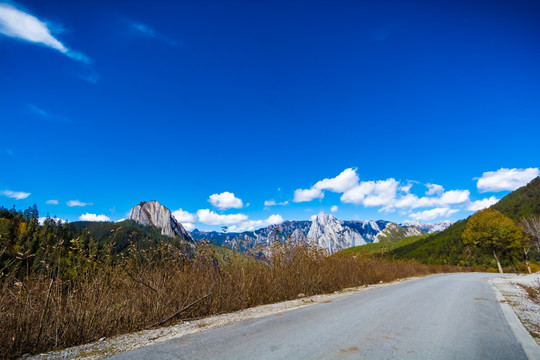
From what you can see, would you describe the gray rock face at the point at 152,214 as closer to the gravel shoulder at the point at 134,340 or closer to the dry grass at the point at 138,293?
the dry grass at the point at 138,293

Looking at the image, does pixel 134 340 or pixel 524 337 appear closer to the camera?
pixel 134 340

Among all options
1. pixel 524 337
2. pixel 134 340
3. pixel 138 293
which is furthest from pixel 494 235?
pixel 134 340

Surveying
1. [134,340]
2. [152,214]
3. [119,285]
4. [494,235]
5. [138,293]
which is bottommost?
[134,340]

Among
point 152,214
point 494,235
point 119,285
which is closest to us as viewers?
point 119,285

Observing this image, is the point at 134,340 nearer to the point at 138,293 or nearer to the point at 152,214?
the point at 138,293

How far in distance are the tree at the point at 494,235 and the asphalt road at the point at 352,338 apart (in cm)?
4497

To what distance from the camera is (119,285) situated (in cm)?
573

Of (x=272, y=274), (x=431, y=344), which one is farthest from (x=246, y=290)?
(x=431, y=344)

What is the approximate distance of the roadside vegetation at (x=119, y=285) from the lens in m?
3.85

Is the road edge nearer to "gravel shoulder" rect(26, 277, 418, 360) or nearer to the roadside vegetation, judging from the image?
"gravel shoulder" rect(26, 277, 418, 360)

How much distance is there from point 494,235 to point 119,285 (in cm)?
5215

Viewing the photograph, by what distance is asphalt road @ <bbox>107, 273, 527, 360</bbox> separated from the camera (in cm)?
352

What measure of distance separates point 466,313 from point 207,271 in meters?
6.88

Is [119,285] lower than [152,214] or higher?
lower
